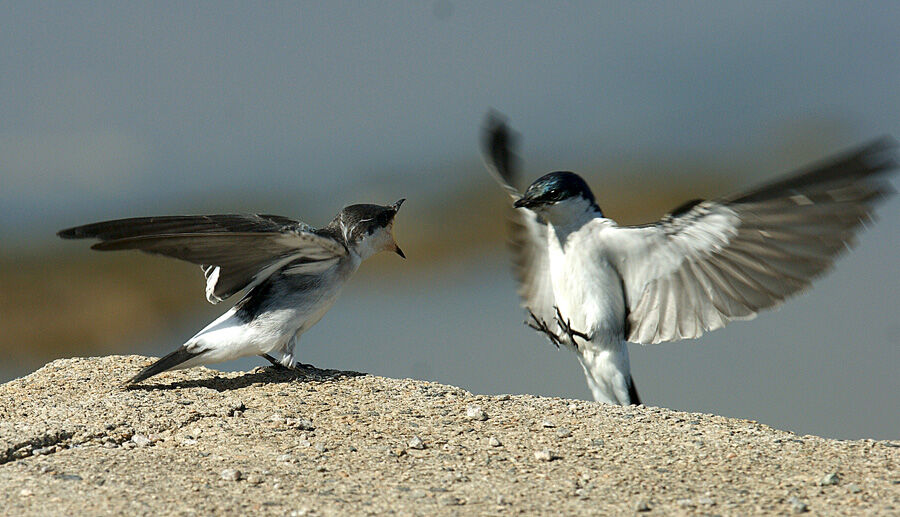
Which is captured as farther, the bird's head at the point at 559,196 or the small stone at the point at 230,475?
the bird's head at the point at 559,196

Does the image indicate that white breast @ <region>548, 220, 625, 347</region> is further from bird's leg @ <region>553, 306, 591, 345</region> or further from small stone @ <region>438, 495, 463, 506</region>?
small stone @ <region>438, 495, 463, 506</region>

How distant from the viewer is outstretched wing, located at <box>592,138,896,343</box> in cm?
543

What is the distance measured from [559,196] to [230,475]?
2.71 m

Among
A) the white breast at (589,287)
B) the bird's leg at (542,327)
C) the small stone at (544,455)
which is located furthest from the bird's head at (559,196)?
the small stone at (544,455)

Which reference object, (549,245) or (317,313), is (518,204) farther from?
(317,313)

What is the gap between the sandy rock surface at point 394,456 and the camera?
4.34 metres

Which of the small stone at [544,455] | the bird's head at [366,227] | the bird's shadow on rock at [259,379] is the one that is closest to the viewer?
the small stone at [544,455]

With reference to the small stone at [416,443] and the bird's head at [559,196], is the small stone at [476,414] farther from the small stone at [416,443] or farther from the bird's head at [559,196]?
the bird's head at [559,196]

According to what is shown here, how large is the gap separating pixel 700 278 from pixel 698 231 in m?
0.32

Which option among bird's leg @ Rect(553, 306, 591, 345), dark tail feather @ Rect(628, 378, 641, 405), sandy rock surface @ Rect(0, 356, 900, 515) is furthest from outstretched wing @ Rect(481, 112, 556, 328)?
sandy rock surface @ Rect(0, 356, 900, 515)

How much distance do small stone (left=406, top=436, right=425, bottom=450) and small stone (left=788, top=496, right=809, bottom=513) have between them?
1.82 meters

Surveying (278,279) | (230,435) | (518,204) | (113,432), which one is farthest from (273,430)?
(518,204)

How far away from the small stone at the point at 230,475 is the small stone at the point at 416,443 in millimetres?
903

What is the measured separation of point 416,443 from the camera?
515cm
